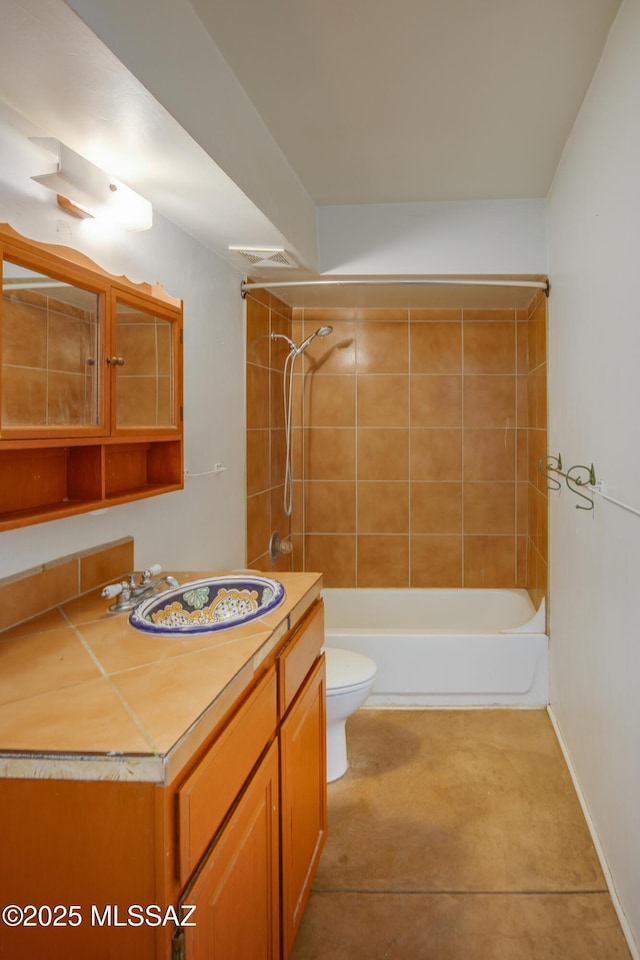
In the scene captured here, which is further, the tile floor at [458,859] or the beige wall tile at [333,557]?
the beige wall tile at [333,557]

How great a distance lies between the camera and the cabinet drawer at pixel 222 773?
845 millimetres

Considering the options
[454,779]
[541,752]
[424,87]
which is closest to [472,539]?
[541,752]

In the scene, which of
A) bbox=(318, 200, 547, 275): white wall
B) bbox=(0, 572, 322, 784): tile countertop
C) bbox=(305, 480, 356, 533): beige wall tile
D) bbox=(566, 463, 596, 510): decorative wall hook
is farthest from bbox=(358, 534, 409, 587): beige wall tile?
bbox=(0, 572, 322, 784): tile countertop

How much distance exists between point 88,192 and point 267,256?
1104 millimetres

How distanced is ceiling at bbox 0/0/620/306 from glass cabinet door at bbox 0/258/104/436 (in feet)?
1.09

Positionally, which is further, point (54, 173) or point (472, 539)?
point (472, 539)

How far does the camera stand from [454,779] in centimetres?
228

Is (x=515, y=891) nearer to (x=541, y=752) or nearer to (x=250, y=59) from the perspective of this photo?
(x=541, y=752)

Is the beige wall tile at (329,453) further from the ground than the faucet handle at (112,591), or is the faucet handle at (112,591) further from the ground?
the beige wall tile at (329,453)

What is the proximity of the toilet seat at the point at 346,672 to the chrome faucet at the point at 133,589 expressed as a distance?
81cm

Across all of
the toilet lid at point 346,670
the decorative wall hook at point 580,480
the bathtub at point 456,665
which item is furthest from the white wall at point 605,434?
the toilet lid at point 346,670

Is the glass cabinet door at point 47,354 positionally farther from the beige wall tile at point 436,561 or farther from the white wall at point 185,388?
the beige wall tile at point 436,561

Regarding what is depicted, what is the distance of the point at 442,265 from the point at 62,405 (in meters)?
2.02

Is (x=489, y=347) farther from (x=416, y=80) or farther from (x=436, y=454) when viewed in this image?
(x=416, y=80)
